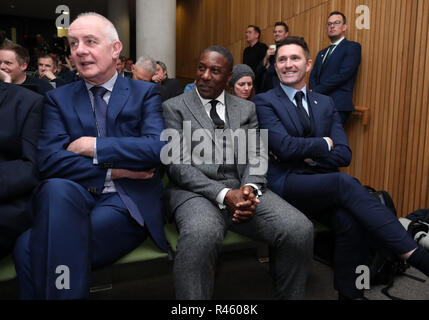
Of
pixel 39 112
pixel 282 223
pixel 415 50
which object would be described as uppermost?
pixel 415 50

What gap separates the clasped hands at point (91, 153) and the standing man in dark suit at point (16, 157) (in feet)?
0.57

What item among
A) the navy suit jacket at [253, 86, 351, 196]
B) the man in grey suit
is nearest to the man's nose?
the man in grey suit

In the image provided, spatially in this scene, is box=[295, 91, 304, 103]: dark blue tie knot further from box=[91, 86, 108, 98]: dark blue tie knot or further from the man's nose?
box=[91, 86, 108, 98]: dark blue tie knot

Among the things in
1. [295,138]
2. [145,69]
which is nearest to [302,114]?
[295,138]

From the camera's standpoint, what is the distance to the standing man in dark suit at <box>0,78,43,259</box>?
4.75 ft

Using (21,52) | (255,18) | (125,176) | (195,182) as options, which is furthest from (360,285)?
(255,18)

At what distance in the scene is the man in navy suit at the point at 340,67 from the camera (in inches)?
146

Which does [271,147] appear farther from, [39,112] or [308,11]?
[308,11]

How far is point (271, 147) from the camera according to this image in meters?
2.12

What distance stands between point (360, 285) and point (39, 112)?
1.81m

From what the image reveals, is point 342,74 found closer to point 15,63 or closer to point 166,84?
point 166,84

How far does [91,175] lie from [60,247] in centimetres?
41

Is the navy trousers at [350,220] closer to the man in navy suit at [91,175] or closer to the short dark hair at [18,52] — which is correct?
the man in navy suit at [91,175]

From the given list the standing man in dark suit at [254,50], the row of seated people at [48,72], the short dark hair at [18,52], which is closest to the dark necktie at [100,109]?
the row of seated people at [48,72]
